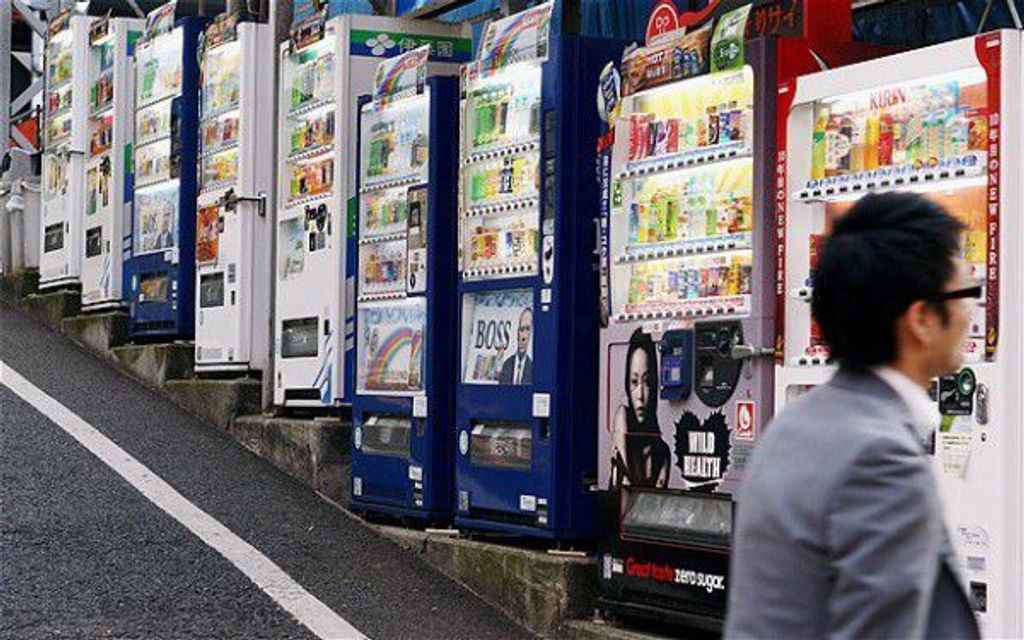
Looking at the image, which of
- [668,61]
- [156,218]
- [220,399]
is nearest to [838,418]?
[668,61]

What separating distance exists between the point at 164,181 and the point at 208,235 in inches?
50.7

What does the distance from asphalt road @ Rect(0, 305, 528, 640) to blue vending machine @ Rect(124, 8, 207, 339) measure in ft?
4.32

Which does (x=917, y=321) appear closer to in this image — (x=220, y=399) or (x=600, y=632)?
(x=600, y=632)

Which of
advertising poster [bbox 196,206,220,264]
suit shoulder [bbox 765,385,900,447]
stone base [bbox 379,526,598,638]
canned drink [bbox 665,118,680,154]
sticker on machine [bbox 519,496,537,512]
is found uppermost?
canned drink [bbox 665,118,680,154]

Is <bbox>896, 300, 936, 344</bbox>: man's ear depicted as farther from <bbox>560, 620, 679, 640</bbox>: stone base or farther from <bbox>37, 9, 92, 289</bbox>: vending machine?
<bbox>37, 9, 92, 289</bbox>: vending machine

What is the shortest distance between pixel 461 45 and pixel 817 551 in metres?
8.68

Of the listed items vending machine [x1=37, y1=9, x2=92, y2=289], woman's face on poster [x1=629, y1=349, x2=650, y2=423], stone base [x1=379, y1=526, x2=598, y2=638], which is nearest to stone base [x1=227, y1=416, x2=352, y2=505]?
stone base [x1=379, y1=526, x2=598, y2=638]

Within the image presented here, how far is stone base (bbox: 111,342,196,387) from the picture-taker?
45.5 feet

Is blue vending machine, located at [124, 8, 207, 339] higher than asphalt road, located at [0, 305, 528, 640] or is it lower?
higher

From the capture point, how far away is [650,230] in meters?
8.24

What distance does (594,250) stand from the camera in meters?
9.03

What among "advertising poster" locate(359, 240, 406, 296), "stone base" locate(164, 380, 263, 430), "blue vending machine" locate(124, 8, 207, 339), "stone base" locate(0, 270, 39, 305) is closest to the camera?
"advertising poster" locate(359, 240, 406, 296)

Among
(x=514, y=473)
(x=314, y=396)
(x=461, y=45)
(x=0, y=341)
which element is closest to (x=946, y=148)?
(x=514, y=473)

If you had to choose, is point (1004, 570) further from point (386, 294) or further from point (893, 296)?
point (386, 294)
